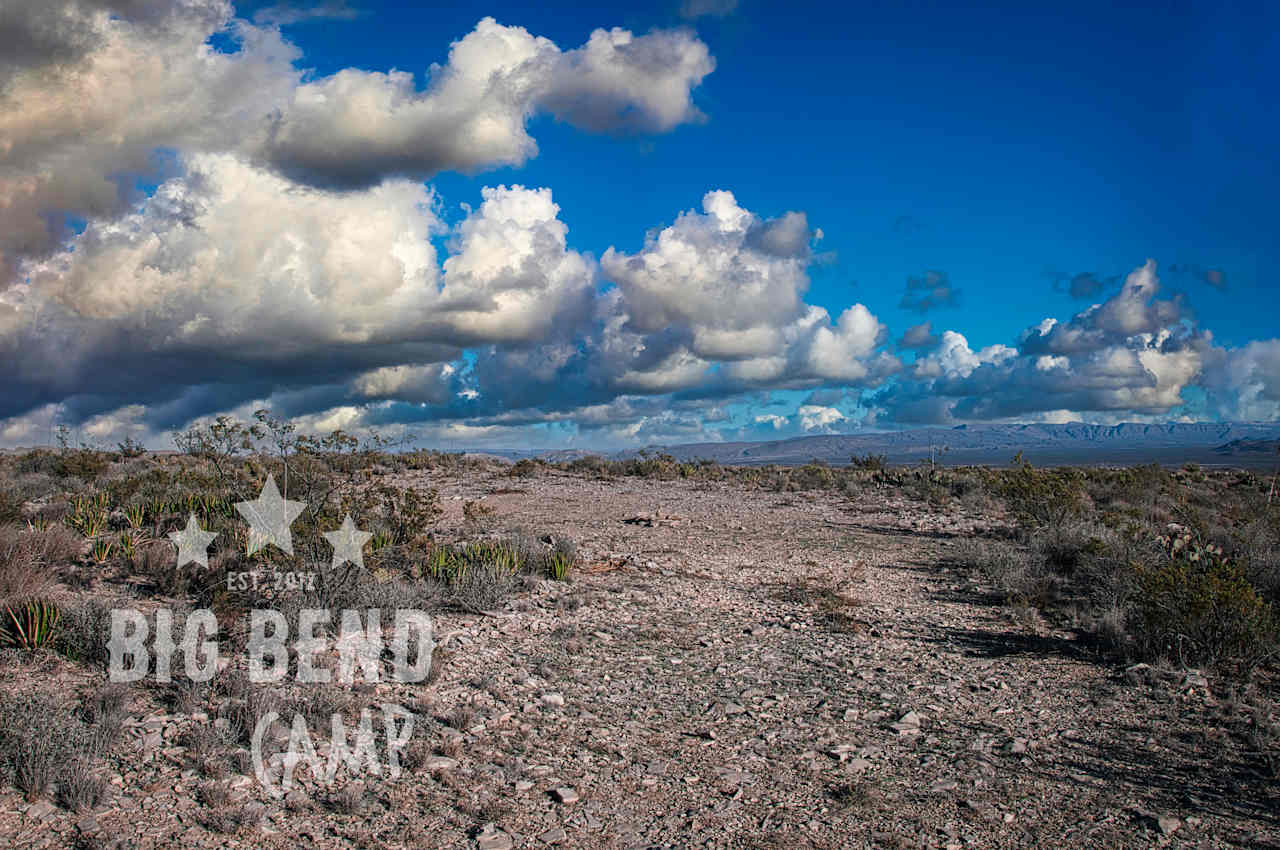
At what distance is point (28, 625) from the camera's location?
7.37 meters

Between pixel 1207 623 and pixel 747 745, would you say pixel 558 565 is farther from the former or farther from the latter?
pixel 1207 623

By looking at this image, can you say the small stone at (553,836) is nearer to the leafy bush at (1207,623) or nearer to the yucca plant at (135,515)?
the leafy bush at (1207,623)

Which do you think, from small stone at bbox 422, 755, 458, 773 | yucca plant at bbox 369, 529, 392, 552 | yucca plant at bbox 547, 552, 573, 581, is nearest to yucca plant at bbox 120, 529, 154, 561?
yucca plant at bbox 369, 529, 392, 552

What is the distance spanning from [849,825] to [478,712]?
3.14 metres

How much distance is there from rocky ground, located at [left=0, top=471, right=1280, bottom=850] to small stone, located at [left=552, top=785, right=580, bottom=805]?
25 millimetres

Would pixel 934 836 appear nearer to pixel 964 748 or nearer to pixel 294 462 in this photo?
pixel 964 748

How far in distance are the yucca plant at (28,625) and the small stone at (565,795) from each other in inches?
205

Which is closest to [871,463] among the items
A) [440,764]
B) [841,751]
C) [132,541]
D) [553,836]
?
[132,541]

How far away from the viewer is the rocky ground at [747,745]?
16.1 ft

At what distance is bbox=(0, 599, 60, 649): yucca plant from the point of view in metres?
7.24

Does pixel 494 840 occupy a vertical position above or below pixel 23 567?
below

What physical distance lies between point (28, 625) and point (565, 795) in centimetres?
554

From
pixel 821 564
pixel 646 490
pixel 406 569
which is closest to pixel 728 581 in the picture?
pixel 821 564

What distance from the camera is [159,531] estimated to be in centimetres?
1336
